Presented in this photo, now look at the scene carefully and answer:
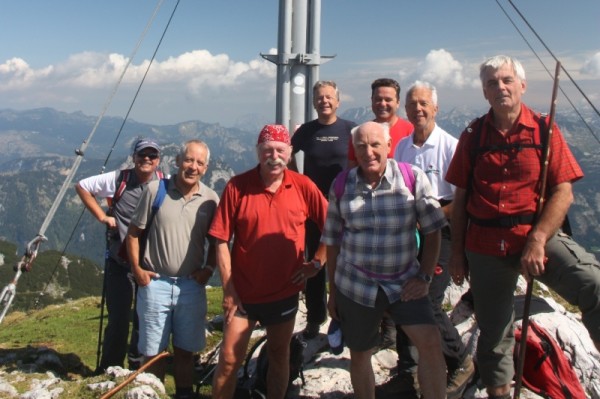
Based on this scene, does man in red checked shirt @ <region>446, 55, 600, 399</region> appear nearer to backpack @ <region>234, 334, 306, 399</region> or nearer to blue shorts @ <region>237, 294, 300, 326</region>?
blue shorts @ <region>237, 294, 300, 326</region>

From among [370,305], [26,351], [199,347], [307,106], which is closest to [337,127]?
[307,106]

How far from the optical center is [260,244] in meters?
5.23

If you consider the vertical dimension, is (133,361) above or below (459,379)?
below

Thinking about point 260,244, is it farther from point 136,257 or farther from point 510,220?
point 510,220

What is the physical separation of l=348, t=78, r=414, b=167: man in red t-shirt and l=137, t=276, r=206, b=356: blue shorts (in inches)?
128

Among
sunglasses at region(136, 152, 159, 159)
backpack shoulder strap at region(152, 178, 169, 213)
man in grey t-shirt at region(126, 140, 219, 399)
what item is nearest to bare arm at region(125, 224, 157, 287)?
man in grey t-shirt at region(126, 140, 219, 399)

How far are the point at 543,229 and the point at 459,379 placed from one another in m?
2.55

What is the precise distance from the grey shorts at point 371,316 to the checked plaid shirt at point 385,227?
3.1 inches

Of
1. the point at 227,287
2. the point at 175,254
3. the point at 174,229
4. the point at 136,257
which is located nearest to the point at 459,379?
the point at 227,287

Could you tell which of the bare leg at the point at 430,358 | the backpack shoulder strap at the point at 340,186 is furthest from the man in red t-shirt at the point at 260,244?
the bare leg at the point at 430,358

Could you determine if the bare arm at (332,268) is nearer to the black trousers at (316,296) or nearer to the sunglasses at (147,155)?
the black trousers at (316,296)

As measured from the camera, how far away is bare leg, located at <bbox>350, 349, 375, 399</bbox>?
16.5ft

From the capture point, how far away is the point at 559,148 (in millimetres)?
4348

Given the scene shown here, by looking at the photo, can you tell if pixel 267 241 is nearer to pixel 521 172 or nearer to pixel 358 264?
pixel 358 264
